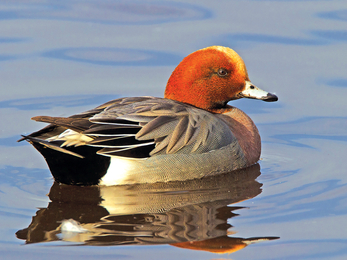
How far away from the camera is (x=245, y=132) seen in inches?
290

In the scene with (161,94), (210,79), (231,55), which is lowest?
(210,79)

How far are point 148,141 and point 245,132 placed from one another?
1.48 meters

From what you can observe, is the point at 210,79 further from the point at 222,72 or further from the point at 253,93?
the point at 253,93

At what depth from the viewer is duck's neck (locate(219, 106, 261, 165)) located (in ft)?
23.7

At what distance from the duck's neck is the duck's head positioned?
0.76 feet

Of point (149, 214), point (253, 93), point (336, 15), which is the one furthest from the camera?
point (336, 15)

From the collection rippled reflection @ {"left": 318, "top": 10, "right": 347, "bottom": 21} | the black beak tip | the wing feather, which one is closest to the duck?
the wing feather

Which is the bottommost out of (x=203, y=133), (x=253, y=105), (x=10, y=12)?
(x=203, y=133)

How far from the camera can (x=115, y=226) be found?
5.57 m

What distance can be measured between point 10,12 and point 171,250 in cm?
770

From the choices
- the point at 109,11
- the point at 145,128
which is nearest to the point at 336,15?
the point at 109,11

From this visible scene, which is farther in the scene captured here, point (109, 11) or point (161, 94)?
point (109, 11)

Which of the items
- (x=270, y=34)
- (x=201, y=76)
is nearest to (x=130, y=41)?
(x=270, y=34)

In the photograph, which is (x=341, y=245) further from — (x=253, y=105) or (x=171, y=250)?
(x=253, y=105)
